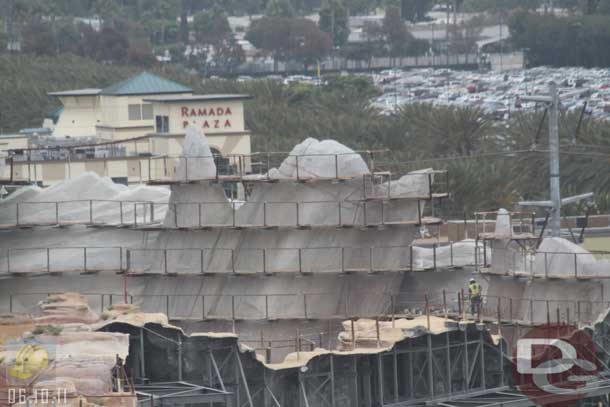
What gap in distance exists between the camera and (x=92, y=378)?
206ft

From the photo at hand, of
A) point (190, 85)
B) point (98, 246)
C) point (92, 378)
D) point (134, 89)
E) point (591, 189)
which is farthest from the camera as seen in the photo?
point (190, 85)

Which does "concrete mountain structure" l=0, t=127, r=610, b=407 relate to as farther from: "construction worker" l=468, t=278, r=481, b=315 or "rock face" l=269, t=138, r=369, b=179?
"construction worker" l=468, t=278, r=481, b=315

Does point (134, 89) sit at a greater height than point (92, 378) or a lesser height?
greater

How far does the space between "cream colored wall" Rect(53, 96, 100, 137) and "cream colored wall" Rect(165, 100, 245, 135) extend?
11.9 m

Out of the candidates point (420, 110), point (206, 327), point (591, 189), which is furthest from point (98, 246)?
point (420, 110)

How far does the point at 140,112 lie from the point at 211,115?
8.38m

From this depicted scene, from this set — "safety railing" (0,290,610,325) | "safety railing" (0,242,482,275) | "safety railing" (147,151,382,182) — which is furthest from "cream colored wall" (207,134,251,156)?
"safety railing" (0,290,610,325)

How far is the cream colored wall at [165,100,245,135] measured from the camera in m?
127

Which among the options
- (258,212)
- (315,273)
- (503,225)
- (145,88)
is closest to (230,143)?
(145,88)

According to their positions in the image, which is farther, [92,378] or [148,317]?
[148,317]

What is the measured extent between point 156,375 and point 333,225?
34.8ft

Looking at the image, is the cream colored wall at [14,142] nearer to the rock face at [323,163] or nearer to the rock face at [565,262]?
the rock face at [323,163]

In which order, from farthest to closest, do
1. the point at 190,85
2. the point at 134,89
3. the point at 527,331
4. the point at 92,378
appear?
the point at 190,85 → the point at 134,89 → the point at 527,331 → the point at 92,378

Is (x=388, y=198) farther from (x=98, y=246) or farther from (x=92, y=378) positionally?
(x=92, y=378)
